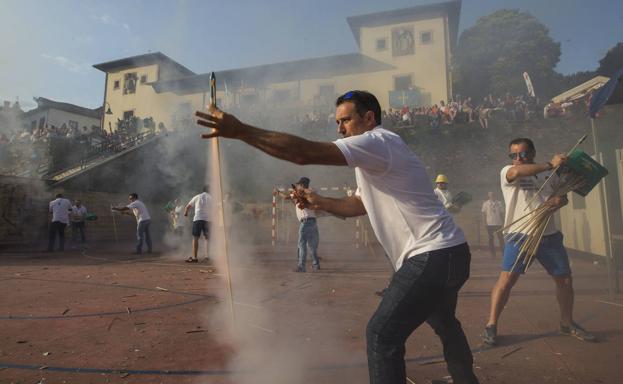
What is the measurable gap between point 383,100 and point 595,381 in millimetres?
22110

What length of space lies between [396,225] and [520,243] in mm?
1936

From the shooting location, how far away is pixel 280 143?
1.34 m

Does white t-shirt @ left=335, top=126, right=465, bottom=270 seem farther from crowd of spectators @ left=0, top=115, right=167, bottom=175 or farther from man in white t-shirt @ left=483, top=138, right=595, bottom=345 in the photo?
crowd of spectators @ left=0, top=115, right=167, bottom=175

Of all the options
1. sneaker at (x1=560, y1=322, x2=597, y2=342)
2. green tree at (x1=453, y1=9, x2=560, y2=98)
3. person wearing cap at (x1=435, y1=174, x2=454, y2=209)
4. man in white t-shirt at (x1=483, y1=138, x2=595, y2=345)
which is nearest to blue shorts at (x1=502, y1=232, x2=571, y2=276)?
man in white t-shirt at (x1=483, y1=138, x2=595, y2=345)

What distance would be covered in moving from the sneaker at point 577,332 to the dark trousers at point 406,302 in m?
2.12

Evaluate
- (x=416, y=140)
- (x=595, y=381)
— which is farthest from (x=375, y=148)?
(x=416, y=140)

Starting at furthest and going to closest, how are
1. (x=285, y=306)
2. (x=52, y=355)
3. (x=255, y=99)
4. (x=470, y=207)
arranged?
1. (x=255, y=99)
2. (x=470, y=207)
3. (x=285, y=306)
4. (x=52, y=355)

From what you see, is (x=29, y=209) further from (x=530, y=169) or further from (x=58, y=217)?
(x=530, y=169)

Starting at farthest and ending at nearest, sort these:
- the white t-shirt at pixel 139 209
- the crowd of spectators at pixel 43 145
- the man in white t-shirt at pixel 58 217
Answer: the crowd of spectators at pixel 43 145 → the man in white t-shirt at pixel 58 217 → the white t-shirt at pixel 139 209

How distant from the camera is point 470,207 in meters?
11.5

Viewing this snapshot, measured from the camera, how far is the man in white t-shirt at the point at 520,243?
2844 millimetres

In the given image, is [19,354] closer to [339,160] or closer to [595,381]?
[339,160]

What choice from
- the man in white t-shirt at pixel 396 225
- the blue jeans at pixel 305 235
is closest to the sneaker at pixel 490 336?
the man in white t-shirt at pixel 396 225

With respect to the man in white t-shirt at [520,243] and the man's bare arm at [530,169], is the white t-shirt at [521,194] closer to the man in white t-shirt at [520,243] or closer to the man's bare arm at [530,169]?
the man in white t-shirt at [520,243]
